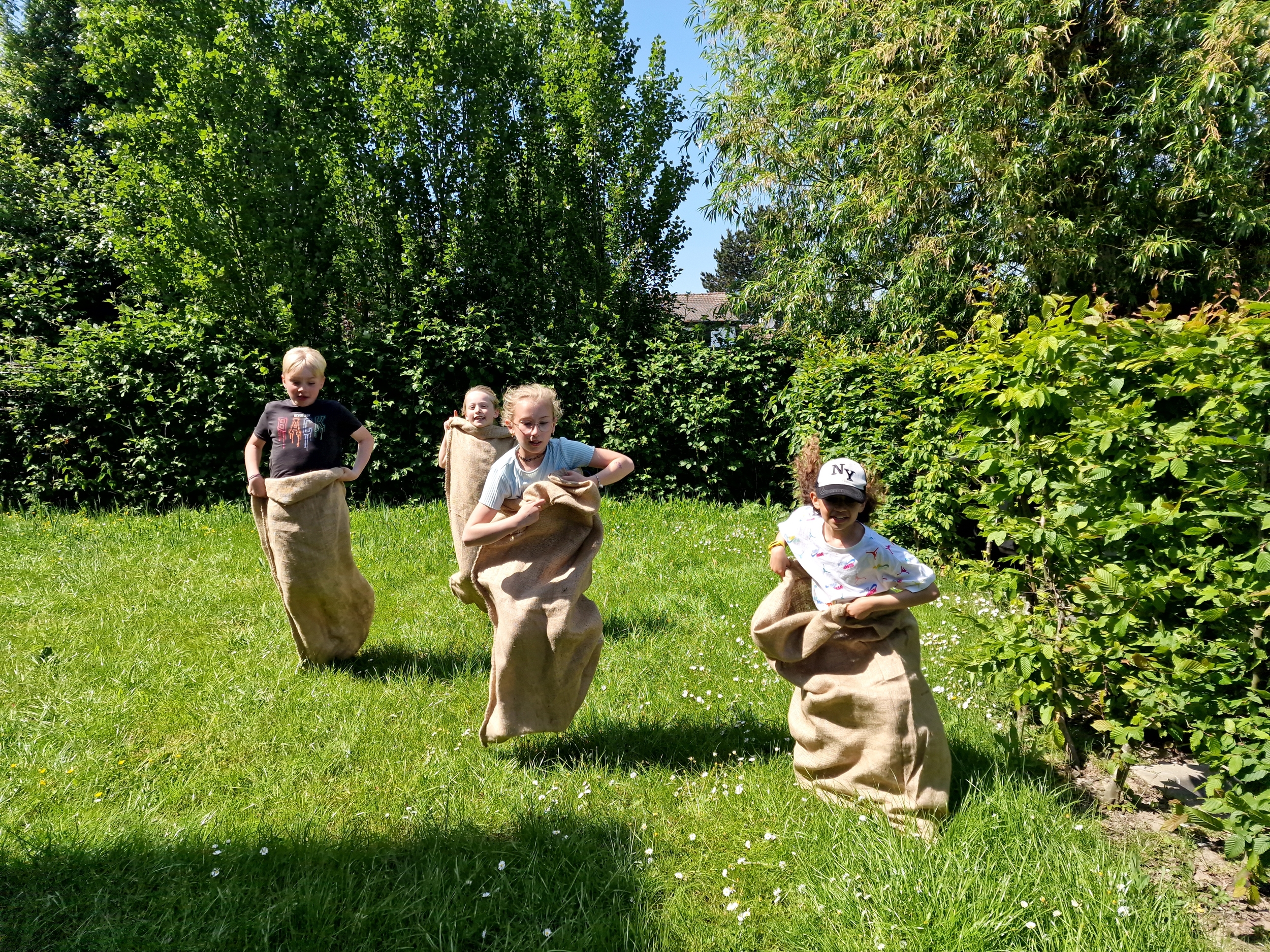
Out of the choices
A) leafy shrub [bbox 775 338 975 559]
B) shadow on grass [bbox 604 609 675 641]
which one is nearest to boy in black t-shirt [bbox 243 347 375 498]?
shadow on grass [bbox 604 609 675 641]

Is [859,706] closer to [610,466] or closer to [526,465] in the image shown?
[610,466]

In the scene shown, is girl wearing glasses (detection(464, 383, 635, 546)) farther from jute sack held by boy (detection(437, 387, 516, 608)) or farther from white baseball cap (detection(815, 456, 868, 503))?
jute sack held by boy (detection(437, 387, 516, 608))

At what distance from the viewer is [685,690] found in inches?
180

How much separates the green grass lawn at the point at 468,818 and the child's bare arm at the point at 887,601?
2.63 feet

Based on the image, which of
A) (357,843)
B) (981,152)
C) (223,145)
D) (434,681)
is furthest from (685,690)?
(223,145)

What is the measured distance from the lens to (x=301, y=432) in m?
4.95

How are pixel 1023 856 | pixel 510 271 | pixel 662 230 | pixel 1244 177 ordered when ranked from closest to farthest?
1. pixel 1023 856
2. pixel 1244 177
3. pixel 510 271
4. pixel 662 230

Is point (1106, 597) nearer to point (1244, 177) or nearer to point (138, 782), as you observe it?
point (138, 782)

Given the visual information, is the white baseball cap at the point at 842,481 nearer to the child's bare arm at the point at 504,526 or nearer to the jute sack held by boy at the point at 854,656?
the jute sack held by boy at the point at 854,656

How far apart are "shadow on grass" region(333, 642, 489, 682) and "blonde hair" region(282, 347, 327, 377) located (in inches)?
74.6

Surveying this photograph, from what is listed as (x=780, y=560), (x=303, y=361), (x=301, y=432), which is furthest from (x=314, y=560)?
(x=780, y=560)

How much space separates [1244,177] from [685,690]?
936 centimetres

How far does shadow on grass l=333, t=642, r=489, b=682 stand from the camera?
490 cm

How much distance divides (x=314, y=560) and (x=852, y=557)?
328cm
